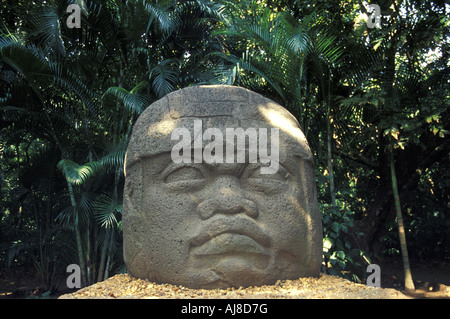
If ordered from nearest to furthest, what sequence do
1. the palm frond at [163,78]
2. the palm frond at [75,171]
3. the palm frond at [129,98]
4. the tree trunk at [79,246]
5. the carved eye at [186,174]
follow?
the carved eye at [186,174] < the palm frond at [75,171] < the palm frond at [129,98] < the tree trunk at [79,246] < the palm frond at [163,78]

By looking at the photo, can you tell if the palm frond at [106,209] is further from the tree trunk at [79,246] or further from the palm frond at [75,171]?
the palm frond at [75,171]

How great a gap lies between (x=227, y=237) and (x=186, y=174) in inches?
24.2

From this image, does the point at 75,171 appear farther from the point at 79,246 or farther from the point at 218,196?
the point at 218,196

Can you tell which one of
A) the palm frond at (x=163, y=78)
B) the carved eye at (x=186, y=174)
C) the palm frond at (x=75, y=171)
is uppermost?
the palm frond at (x=163, y=78)

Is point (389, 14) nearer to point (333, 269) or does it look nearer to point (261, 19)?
point (261, 19)

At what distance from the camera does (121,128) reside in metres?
5.99

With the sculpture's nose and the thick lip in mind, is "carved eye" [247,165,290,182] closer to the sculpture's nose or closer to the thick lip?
the sculpture's nose

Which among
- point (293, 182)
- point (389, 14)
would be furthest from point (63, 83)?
point (389, 14)

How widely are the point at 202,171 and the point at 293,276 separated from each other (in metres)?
1.14

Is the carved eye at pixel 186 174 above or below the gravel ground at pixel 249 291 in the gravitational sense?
above

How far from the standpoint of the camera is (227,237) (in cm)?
320

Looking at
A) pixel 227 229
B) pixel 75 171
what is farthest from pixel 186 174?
pixel 75 171

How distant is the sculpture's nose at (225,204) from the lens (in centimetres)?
328

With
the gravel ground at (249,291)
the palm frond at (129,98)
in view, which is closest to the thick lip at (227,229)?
the gravel ground at (249,291)
